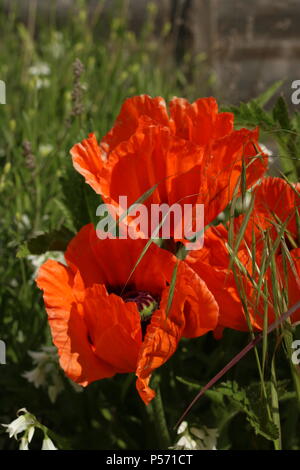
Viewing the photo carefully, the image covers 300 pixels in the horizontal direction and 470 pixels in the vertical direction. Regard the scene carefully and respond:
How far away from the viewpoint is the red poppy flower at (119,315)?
2.42 feet

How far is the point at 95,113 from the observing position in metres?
2.05

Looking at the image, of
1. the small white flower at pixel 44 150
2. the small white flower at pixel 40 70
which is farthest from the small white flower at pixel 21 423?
the small white flower at pixel 40 70

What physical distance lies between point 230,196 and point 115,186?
0.39ft

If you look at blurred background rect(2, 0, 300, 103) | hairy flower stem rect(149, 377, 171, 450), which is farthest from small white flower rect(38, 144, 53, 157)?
blurred background rect(2, 0, 300, 103)

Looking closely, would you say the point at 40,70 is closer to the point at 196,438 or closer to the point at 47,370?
the point at 47,370

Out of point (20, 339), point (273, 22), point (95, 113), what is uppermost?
point (273, 22)

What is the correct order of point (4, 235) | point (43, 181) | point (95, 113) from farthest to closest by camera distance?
point (95, 113) → point (43, 181) → point (4, 235)

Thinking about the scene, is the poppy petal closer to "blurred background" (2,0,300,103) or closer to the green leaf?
the green leaf

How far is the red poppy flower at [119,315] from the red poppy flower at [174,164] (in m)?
0.06

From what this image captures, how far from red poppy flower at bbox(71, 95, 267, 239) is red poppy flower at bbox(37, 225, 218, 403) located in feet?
0.21

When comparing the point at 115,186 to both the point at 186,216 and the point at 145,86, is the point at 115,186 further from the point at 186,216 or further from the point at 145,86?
the point at 145,86

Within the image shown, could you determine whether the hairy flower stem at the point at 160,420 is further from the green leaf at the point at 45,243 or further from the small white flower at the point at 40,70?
the small white flower at the point at 40,70

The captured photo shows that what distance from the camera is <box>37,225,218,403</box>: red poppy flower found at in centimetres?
74

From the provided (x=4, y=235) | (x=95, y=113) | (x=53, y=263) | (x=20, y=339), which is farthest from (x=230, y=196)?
(x=95, y=113)
